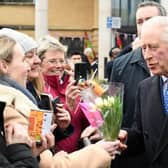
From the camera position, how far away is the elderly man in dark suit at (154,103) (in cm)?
386

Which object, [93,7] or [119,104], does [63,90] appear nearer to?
[119,104]

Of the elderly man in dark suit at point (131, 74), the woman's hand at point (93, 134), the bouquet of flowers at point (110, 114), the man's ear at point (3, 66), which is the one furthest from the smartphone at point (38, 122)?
the elderly man in dark suit at point (131, 74)

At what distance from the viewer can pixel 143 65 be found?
5031mm

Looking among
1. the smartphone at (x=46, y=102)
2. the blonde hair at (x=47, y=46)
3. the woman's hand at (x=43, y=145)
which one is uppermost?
the blonde hair at (x=47, y=46)

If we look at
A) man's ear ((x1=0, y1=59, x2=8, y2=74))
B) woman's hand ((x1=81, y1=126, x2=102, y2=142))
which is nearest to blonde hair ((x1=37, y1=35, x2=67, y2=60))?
woman's hand ((x1=81, y1=126, x2=102, y2=142))

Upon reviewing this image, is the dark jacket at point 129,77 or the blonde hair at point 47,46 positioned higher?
the blonde hair at point 47,46

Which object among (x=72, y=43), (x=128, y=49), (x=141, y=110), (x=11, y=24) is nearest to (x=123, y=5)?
(x=72, y=43)

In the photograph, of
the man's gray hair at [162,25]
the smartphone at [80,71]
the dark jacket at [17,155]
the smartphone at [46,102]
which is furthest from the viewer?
the smartphone at [80,71]

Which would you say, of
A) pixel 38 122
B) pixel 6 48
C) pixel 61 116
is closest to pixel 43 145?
pixel 38 122

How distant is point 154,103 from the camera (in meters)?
4.04

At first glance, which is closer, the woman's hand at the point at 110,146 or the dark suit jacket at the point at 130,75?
the woman's hand at the point at 110,146

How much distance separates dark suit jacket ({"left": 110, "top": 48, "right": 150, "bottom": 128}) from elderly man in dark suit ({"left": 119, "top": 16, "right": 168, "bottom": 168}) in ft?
2.17

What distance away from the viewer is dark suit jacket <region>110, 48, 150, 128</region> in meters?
4.99

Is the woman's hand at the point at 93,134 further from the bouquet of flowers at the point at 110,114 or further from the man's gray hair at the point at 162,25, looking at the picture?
the man's gray hair at the point at 162,25
